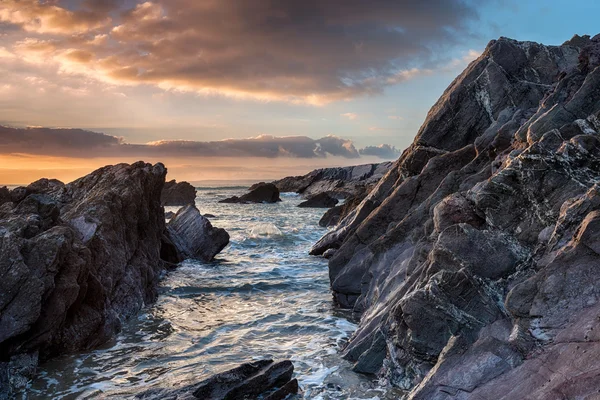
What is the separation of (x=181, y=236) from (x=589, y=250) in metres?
19.2

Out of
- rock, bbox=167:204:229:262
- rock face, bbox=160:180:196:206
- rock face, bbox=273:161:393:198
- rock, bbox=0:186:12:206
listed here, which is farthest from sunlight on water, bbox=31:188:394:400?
rock face, bbox=273:161:393:198

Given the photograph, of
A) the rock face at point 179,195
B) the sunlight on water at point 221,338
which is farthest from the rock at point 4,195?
the rock face at point 179,195

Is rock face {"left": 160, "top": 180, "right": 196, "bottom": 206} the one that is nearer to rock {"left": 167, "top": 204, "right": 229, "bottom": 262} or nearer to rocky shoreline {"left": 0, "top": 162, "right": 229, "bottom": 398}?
rock {"left": 167, "top": 204, "right": 229, "bottom": 262}

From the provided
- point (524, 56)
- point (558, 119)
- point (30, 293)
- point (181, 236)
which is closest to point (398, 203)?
point (558, 119)

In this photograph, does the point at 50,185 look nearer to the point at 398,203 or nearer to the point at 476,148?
the point at 398,203

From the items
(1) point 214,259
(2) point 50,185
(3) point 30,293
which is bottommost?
(1) point 214,259

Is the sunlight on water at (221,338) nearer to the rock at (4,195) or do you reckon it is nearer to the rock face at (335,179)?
the rock at (4,195)

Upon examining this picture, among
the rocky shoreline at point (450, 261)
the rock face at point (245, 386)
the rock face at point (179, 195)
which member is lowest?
the rock face at point (179, 195)

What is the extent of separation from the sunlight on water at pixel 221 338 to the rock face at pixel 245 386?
0.44 meters

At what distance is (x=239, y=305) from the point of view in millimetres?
15492

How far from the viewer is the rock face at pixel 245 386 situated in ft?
24.8

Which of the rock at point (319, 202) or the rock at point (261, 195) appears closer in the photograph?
the rock at point (319, 202)

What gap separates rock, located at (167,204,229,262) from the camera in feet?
75.5

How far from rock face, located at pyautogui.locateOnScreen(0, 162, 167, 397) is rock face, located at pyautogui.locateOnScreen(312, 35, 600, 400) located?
6.05m
